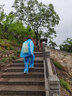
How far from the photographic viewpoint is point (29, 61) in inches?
202

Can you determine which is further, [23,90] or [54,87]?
[23,90]

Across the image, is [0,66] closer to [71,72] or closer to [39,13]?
[71,72]

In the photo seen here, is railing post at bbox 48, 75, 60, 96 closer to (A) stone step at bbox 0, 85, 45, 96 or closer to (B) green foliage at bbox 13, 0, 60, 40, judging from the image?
(A) stone step at bbox 0, 85, 45, 96


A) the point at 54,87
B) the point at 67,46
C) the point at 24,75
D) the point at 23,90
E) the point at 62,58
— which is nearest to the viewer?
the point at 54,87

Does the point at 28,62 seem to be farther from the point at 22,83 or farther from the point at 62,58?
the point at 62,58

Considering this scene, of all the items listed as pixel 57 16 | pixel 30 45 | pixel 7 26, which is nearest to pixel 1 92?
pixel 30 45

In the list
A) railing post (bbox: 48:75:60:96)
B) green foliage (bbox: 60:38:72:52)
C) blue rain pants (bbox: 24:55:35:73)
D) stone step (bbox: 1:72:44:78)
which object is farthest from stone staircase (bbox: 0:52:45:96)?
green foliage (bbox: 60:38:72:52)

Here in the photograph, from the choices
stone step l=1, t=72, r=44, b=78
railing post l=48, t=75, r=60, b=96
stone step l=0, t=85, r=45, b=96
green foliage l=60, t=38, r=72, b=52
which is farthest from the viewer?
green foliage l=60, t=38, r=72, b=52

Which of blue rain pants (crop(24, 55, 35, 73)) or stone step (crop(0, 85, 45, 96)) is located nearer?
stone step (crop(0, 85, 45, 96))

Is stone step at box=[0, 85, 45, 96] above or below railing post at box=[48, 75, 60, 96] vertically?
below

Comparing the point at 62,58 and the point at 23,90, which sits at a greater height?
the point at 62,58

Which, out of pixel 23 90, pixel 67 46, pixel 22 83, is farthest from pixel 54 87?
pixel 67 46

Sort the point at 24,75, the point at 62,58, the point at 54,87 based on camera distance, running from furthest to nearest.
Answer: the point at 62,58, the point at 24,75, the point at 54,87

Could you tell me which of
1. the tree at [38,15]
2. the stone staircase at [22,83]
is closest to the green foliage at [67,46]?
the tree at [38,15]
